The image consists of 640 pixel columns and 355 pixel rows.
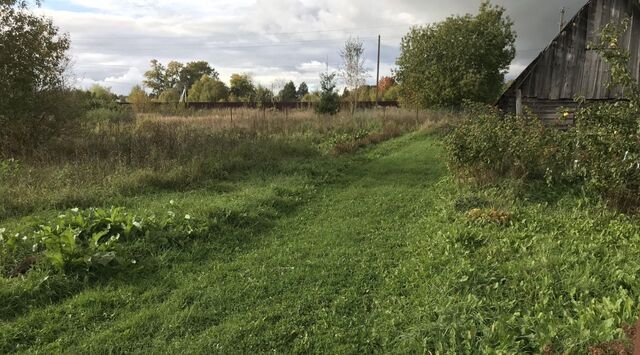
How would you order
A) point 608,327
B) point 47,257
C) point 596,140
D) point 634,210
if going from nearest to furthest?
point 608,327, point 47,257, point 596,140, point 634,210

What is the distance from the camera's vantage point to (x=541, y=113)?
50.7ft

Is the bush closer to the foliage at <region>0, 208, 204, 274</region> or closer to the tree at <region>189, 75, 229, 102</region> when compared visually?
the foliage at <region>0, 208, 204, 274</region>

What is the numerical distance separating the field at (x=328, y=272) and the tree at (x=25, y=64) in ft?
8.10

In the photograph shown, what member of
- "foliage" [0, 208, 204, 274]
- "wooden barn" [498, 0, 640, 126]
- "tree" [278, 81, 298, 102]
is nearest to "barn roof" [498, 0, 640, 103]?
"wooden barn" [498, 0, 640, 126]

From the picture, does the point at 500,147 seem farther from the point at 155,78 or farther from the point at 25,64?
the point at 155,78

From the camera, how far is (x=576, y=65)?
1420 cm

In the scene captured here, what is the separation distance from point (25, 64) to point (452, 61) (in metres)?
25.3

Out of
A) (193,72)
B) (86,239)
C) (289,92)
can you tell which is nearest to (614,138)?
(86,239)

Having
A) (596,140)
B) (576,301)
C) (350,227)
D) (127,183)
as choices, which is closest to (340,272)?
(350,227)

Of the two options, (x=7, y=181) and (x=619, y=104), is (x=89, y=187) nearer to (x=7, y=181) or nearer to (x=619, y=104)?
(x=7, y=181)

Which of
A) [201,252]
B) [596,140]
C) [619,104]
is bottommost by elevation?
[201,252]

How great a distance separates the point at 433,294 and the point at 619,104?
4177mm

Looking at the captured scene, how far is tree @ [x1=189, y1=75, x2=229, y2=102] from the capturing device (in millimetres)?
58906

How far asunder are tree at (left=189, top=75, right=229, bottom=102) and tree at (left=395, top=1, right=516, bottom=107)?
105ft
